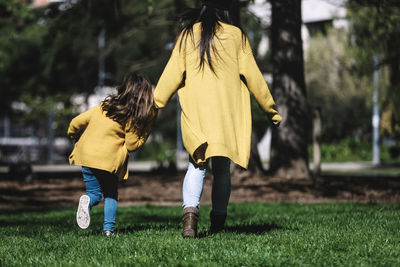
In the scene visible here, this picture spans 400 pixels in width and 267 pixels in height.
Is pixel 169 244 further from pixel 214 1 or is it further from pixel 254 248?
pixel 214 1

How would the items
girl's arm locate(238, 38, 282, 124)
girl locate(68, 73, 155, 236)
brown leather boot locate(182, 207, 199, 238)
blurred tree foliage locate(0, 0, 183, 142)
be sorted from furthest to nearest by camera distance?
1. blurred tree foliage locate(0, 0, 183, 142)
2. girl locate(68, 73, 155, 236)
3. girl's arm locate(238, 38, 282, 124)
4. brown leather boot locate(182, 207, 199, 238)

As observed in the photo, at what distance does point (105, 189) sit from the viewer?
506cm

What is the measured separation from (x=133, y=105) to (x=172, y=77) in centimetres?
60

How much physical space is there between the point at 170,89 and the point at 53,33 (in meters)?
9.96

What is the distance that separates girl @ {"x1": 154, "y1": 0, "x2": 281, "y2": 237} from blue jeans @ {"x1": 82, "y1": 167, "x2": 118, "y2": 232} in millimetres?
888

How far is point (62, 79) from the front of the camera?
32.5 m

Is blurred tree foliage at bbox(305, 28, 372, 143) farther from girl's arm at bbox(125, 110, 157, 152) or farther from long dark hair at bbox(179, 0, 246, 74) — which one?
long dark hair at bbox(179, 0, 246, 74)

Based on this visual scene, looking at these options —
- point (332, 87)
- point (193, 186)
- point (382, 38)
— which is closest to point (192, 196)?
point (193, 186)

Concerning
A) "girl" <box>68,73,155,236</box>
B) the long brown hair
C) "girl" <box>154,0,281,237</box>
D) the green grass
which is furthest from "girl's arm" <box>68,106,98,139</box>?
the green grass

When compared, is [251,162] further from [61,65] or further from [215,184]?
[61,65]

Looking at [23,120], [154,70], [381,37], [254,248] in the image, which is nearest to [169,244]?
[254,248]

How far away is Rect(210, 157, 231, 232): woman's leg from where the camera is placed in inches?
178

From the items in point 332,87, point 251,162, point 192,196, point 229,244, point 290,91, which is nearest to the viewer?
point 229,244

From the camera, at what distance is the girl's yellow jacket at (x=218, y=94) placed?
166 inches
